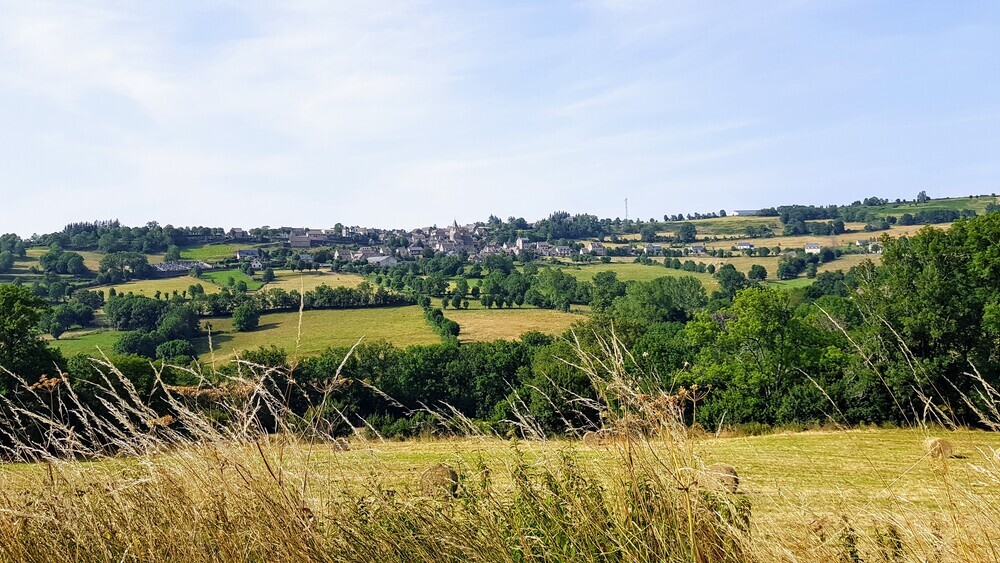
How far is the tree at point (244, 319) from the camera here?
8266cm

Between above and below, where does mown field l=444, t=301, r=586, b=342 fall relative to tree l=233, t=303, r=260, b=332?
below

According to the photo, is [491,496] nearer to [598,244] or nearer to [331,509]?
[331,509]

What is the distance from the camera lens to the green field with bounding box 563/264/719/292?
121431 mm

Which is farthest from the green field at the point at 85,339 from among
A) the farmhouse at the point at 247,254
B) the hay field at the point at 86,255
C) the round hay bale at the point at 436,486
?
the round hay bale at the point at 436,486

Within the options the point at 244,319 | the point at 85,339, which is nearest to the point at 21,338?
the point at 85,339

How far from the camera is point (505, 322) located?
92188 mm

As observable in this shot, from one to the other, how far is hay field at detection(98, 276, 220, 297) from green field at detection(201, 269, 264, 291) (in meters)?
1.55

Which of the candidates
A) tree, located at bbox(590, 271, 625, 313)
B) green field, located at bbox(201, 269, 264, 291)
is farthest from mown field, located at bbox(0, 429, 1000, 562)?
green field, located at bbox(201, 269, 264, 291)

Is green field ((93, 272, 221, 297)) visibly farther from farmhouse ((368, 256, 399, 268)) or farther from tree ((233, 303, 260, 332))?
farmhouse ((368, 256, 399, 268))

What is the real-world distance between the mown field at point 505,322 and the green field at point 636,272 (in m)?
26.4

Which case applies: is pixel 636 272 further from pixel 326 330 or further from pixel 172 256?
pixel 172 256

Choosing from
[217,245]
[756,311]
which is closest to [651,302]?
[756,311]

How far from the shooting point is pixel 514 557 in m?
2.95

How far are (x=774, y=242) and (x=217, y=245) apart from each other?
141 metres
